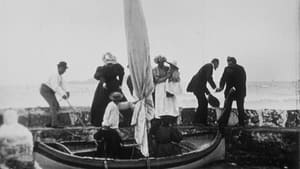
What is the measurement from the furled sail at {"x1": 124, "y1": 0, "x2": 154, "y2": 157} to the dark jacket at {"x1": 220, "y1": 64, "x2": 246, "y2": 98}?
0.80 m

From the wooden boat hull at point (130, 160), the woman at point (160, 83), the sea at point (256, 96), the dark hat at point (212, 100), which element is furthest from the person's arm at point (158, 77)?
the wooden boat hull at point (130, 160)

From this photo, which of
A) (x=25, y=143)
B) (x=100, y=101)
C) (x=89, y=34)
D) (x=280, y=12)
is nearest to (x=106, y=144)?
(x=100, y=101)

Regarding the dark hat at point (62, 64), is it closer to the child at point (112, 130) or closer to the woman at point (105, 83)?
the woman at point (105, 83)

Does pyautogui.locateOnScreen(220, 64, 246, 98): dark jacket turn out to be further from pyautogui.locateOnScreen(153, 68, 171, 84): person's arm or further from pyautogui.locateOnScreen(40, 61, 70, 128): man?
pyautogui.locateOnScreen(40, 61, 70, 128): man

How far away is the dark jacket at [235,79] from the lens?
4574 mm

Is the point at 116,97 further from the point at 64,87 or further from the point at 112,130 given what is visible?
the point at 64,87

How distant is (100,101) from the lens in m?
4.37

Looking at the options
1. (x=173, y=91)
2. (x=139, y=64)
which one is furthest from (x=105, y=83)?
(x=173, y=91)

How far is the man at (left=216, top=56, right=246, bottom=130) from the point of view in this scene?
457cm

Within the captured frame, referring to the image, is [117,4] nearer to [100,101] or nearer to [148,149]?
[100,101]

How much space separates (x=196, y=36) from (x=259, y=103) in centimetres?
97

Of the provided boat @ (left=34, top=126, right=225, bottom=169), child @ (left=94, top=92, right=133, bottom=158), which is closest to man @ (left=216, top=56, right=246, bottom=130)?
boat @ (left=34, top=126, right=225, bottom=169)

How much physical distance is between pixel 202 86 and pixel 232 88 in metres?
0.32

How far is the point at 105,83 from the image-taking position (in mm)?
4387
